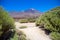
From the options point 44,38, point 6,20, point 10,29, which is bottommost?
point 44,38

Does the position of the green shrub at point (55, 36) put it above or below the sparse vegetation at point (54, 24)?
below

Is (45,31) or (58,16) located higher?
(58,16)

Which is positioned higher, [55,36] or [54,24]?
[54,24]

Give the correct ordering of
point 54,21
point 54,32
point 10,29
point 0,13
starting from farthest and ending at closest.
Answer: point 54,21
point 54,32
point 10,29
point 0,13

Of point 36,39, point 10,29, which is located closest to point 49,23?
point 36,39

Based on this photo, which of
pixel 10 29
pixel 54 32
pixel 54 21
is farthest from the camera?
pixel 54 21

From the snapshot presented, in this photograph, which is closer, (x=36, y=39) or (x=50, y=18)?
(x=36, y=39)

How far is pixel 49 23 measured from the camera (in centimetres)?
1820

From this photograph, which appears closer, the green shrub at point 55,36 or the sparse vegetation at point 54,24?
the green shrub at point 55,36

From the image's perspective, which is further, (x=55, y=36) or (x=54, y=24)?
(x=54, y=24)

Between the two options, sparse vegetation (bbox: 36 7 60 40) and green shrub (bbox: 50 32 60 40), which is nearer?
green shrub (bbox: 50 32 60 40)

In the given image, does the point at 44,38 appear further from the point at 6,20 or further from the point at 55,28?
the point at 6,20

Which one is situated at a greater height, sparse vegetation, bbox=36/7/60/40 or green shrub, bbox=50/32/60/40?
sparse vegetation, bbox=36/7/60/40

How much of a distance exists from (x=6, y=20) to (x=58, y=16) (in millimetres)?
8019
